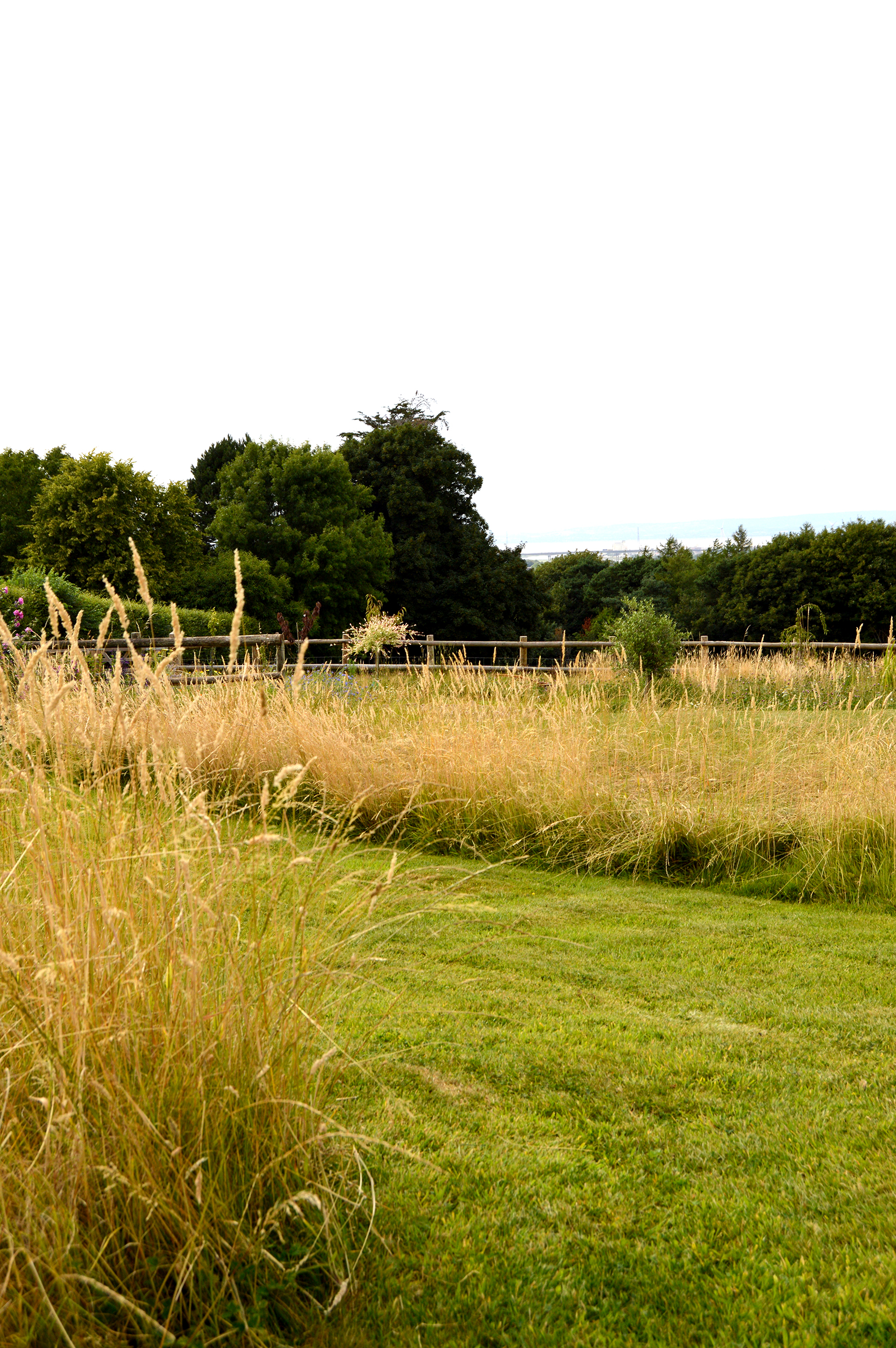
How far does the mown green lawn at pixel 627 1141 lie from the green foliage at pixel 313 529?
27.5 meters

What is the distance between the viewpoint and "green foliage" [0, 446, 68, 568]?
33375 millimetres

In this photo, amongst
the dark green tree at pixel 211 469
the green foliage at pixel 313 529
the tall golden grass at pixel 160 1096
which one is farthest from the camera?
the dark green tree at pixel 211 469

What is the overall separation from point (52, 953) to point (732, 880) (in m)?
3.81

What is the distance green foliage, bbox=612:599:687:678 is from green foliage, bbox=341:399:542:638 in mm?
17970

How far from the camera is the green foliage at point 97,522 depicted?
27.5 meters

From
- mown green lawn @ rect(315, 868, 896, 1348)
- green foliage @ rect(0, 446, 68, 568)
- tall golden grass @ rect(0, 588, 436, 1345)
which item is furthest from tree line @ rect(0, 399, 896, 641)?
tall golden grass @ rect(0, 588, 436, 1345)

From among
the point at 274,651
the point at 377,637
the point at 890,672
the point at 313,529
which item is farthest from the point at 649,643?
the point at 313,529

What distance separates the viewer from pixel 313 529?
32.2 meters

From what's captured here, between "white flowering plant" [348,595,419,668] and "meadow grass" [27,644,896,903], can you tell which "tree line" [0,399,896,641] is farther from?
"meadow grass" [27,644,896,903]

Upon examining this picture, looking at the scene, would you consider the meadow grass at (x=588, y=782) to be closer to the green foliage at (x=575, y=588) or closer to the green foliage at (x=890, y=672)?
the green foliage at (x=890, y=672)

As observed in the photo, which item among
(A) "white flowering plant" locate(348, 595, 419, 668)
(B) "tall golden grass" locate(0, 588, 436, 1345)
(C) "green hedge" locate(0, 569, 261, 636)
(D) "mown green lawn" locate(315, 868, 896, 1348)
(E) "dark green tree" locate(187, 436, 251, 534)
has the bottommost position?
(D) "mown green lawn" locate(315, 868, 896, 1348)

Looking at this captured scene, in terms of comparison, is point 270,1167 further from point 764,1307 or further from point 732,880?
point 732,880

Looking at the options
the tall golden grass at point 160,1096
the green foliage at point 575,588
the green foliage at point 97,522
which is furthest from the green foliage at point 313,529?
the tall golden grass at point 160,1096

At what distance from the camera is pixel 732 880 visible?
484 centimetres
